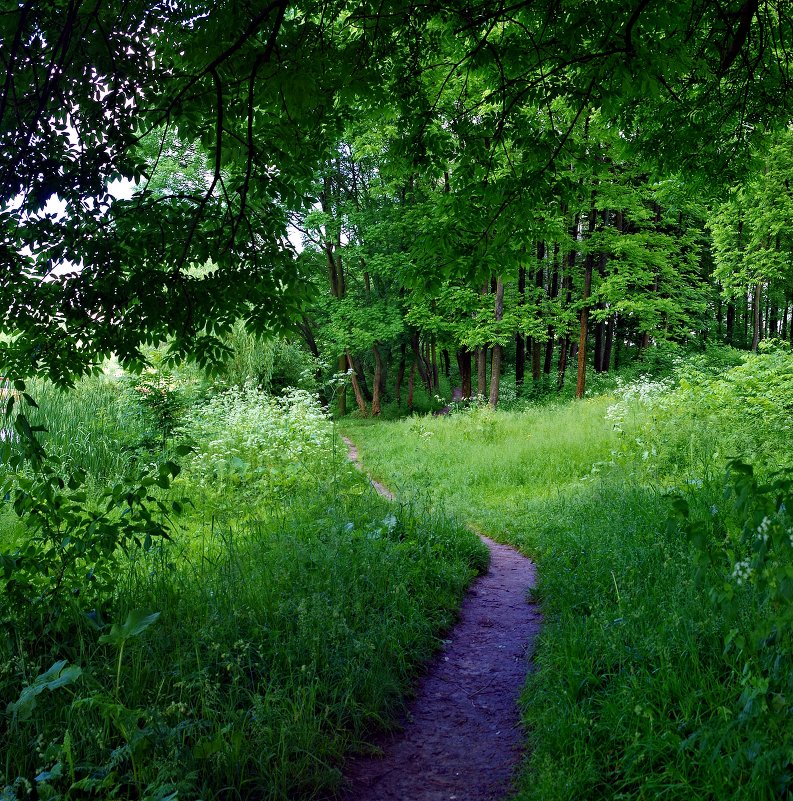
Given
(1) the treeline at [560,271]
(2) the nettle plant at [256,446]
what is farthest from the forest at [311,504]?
(1) the treeline at [560,271]

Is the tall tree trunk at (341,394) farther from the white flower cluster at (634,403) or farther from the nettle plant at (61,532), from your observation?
the nettle plant at (61,532)

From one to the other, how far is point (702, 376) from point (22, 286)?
418 inches

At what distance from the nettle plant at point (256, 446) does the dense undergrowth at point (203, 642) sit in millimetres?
2008

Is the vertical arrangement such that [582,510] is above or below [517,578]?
above

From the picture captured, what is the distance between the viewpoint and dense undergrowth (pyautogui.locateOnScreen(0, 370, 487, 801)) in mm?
2945

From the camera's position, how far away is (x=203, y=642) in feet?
12.4

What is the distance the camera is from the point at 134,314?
3.95 m

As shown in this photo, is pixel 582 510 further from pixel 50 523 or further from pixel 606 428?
pixel 50 523

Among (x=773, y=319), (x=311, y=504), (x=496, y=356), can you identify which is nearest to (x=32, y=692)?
(x=311, y=504)

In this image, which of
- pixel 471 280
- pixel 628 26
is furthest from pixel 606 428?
pixel 628 26

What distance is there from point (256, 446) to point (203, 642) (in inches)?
227

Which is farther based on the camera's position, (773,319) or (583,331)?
(773,319)

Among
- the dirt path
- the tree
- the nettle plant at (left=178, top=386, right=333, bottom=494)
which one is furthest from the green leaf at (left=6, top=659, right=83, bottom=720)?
the nettle plant at (left=178, top=386, right=333, bottom=494)

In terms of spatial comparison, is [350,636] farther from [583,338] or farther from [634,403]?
[583,338]
